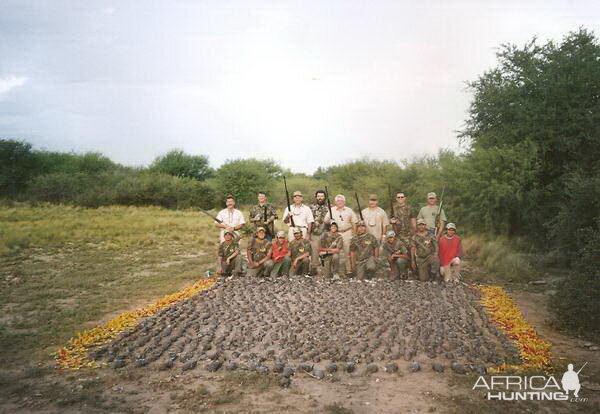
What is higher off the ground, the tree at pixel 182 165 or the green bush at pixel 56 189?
the tree at pixel 182 165

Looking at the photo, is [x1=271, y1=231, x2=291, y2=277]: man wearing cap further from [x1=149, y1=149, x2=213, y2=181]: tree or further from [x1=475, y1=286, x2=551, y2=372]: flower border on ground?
[x1=149, y1=149, x2=213, y2=181]: tree

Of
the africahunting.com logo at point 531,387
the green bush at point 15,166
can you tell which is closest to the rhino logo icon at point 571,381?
the africahunting.com logo at point 531,387

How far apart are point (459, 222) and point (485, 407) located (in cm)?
1180

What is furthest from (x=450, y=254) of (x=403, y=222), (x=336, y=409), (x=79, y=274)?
(x=79, y=274)

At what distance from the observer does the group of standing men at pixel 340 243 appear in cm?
1039

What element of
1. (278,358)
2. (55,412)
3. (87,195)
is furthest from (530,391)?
(87,195)

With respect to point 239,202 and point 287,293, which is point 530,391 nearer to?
point 287,293

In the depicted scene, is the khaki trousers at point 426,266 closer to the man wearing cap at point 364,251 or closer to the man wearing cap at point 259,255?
the man wearing cap at point 364,251

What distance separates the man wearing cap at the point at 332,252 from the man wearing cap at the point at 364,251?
315mm

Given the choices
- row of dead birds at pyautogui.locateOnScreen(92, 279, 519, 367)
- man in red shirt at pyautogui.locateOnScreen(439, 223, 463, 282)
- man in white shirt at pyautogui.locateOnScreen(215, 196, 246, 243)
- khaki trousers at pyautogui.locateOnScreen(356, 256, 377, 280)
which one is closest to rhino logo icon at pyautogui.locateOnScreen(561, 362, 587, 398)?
row of dead birds at pyautogui.locateOnScreen(92, 279, 519, 367)

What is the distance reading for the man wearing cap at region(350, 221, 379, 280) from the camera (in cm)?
1066

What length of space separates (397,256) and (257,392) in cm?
620

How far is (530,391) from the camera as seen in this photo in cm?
488

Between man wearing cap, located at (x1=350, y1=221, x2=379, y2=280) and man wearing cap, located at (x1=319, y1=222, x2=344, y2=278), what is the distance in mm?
315
